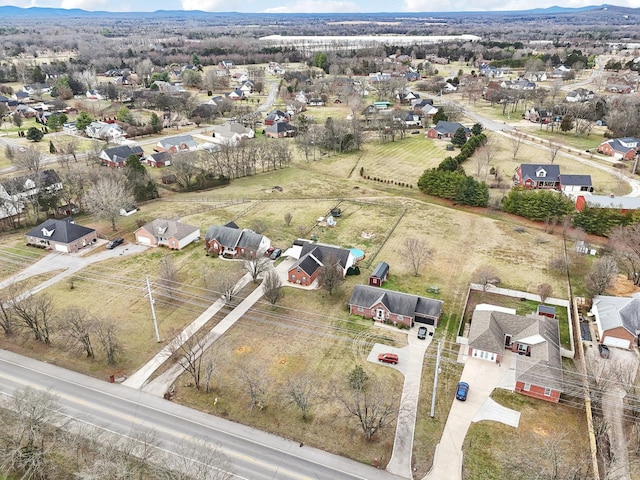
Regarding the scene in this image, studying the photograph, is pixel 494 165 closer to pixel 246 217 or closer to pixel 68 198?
pixel 246 217

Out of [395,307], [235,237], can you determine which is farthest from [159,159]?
[395,307]

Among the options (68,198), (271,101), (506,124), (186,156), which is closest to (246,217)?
(186,156)

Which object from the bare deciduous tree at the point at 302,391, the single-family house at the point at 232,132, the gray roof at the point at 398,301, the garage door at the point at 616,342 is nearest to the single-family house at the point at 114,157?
the single-family house at the point at 232,132

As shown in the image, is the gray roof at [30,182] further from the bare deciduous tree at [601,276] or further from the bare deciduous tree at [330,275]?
the bare deciduous tree at [601,276]

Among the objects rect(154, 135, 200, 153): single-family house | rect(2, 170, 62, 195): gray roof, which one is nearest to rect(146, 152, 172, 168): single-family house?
rect(154, 135, 200, 153): single-family house

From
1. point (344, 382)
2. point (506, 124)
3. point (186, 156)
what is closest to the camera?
point (344, 382)

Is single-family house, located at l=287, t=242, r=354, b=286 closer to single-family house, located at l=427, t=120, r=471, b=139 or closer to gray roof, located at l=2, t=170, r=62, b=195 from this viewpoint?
gray roof, located at l=2, t=170, r=62, b=195
